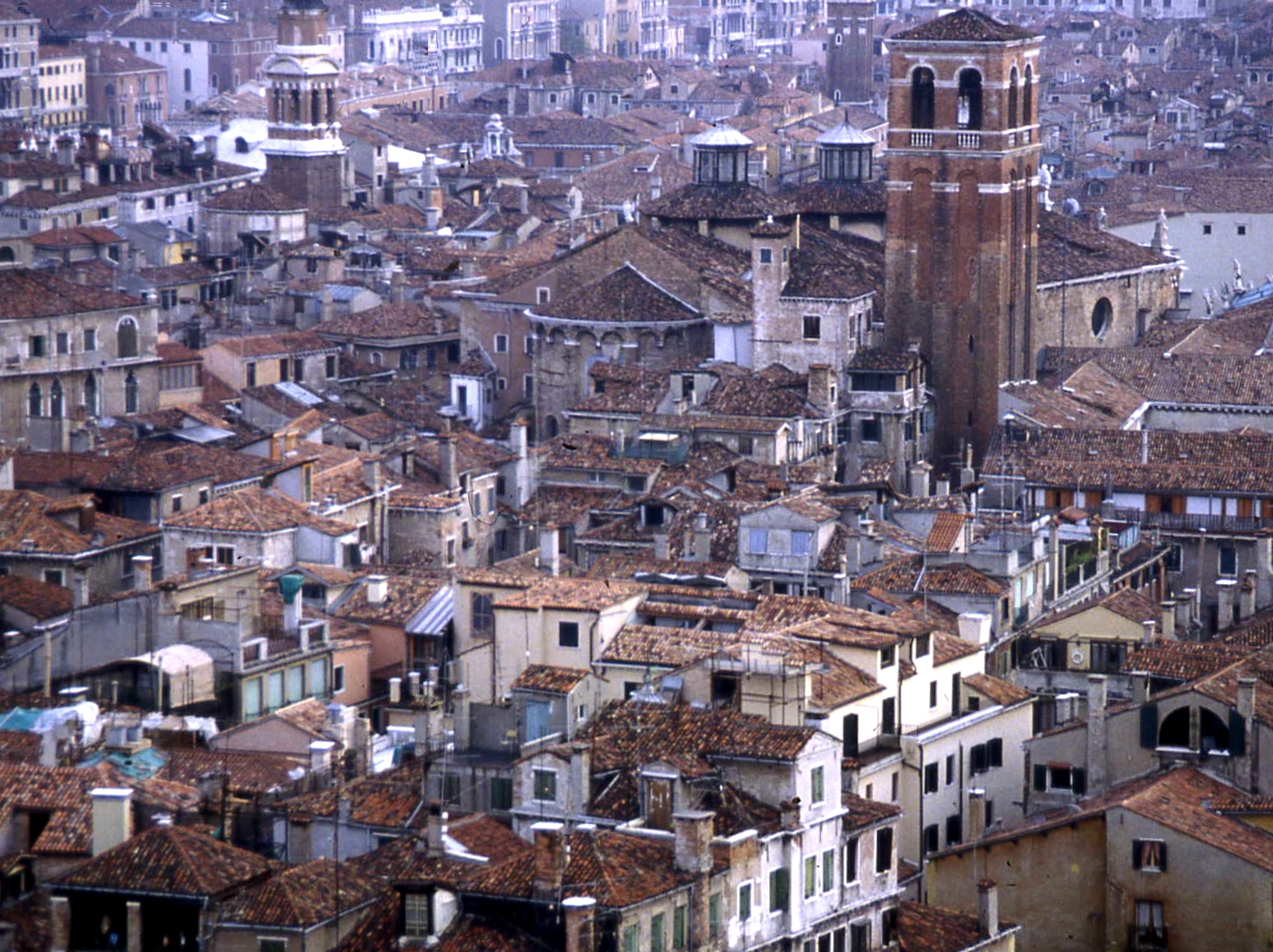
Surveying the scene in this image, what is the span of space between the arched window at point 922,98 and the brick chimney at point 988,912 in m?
36.0

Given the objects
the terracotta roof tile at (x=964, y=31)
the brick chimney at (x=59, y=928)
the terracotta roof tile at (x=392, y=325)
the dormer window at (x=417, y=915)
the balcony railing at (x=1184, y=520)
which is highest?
the terracotta roof tile at (x=964, y=31)

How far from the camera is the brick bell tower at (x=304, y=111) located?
11744 centimetres

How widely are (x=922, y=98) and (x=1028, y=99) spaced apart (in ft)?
7.99

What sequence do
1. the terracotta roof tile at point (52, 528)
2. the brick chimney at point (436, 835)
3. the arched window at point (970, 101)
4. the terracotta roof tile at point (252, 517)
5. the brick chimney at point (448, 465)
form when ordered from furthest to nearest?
the arched window at point (970, 101) < the brick chimney at point (448, 465) < the terracotta roof tile at point (252, 517) < the terracotta roof tile at point (52, 528) < the brick chimney at point (436, 835)

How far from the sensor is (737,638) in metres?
47.1

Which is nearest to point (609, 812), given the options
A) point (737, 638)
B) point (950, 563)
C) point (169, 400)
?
point (737, 638)

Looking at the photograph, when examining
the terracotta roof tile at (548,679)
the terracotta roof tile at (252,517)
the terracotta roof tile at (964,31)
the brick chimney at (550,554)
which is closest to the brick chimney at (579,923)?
the terracotta roof tile at (548,679)

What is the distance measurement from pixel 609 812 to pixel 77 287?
126 ft

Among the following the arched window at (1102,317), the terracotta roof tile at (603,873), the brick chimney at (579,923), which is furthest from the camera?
the arched window at (1102,317)

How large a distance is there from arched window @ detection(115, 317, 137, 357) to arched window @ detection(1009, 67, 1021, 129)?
1640 cm

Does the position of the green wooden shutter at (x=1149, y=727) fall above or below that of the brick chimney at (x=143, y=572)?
below

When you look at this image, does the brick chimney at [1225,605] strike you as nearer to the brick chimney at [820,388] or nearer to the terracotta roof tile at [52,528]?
the brick chimney at [820,388]

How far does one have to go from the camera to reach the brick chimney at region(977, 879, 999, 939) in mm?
41562

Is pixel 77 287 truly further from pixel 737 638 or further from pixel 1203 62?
pixel 1203 62
